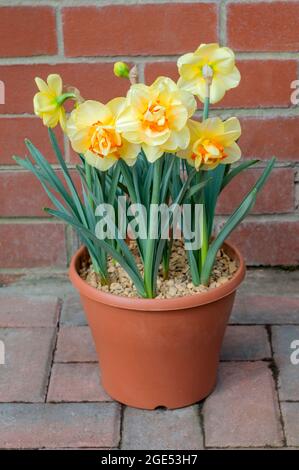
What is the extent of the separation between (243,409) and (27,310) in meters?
0.62

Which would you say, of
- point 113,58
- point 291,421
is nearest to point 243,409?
point 291,421

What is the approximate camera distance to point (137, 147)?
1288 mm

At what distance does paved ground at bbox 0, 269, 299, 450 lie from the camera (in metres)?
1.46

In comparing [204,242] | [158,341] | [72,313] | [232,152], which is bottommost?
[72,313]

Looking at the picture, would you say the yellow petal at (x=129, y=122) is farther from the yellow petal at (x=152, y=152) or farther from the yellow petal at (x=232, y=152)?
the yellow petal at (x=232, y=152)

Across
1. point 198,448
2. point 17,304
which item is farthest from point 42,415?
point 17,304

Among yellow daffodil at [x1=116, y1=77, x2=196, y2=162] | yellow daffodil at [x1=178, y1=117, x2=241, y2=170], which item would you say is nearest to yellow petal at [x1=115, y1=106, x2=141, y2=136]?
yellow daffodil at [x1=116, y1=77, x2=196, y2=162]

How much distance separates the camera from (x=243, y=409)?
152cm

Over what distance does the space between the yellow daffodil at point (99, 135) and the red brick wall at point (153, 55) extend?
522mm

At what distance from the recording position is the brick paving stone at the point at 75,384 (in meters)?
1.57

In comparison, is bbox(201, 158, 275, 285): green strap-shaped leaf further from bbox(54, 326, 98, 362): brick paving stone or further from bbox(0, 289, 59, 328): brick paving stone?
bbox(0, 289, 59, 328): brick paving stone

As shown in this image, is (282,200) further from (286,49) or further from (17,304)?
(17,304)

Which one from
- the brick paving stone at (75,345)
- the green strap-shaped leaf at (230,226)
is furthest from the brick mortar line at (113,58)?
the brick paving stone at (75,345)

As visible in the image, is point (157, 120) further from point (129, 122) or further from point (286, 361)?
point (286, 361)
